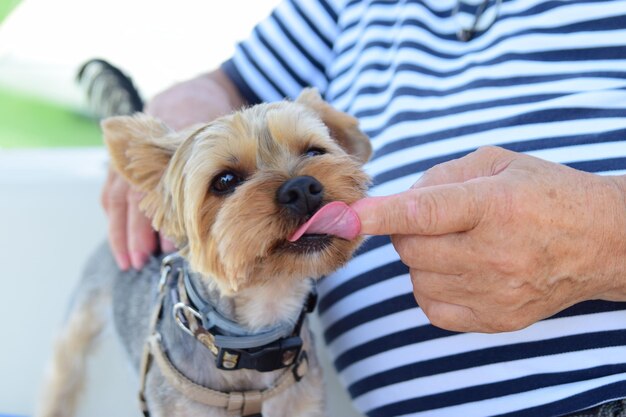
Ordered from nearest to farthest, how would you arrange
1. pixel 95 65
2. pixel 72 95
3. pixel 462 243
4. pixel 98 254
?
pixel 462 243
pixel 98 254
pixel 95 65
pixel 72 95

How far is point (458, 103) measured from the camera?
5.27 ft

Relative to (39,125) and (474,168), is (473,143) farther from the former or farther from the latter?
(39,125)

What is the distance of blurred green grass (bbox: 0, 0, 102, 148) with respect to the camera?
3283 mm

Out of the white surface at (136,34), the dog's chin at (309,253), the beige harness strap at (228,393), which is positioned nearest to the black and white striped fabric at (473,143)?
the beige harness strap at (228,393)

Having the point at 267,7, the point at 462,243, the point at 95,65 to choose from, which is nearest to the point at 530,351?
the point at 462,243

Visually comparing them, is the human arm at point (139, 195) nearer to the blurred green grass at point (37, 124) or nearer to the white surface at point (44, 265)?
the white surface at point (44, 265)

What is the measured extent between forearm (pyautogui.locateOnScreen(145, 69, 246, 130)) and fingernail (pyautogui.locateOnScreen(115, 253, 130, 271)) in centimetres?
40

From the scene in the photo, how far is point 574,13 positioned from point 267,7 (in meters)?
2.79

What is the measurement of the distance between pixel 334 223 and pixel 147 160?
0.54 metres

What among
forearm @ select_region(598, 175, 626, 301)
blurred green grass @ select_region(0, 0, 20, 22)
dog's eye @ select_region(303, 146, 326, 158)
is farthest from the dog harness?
blurred green grass @ select_region(0, 0, 20, 22)

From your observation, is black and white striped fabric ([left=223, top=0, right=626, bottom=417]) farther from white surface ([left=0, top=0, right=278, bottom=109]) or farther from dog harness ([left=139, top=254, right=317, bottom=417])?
white surface ([left=0, top=0, right=278, bottom=109])

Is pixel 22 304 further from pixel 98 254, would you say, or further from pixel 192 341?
pixel 192 341

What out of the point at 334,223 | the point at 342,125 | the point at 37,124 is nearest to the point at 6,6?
the point at 37,124

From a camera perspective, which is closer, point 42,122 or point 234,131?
point 234,131
